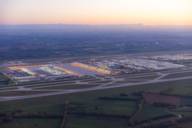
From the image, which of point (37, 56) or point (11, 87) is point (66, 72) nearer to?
point (11, 87)

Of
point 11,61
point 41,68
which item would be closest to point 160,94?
point 41,68

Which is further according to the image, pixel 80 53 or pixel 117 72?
pixel 80 53

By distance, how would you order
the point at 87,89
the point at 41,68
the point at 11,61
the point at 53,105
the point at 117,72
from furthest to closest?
the point at 11,61
the point at 41,68
the point at 117,72
the point at 87,89
the point at 53,105

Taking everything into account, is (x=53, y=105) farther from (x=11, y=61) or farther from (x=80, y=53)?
(x=80, y=53)

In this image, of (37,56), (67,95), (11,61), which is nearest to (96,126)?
(67,95)

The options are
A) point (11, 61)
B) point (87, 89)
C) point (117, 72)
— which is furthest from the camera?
point (11, 61)

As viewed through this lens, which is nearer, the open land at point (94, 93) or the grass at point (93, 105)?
the grass at point (93, 105)

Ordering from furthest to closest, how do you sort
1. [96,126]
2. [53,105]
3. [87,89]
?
[87,89]
[53,105]
[96,126]

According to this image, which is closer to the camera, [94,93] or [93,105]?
[93,105]

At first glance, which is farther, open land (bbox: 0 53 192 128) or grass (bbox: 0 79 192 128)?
open land (bbox: 0 53 192 128)
